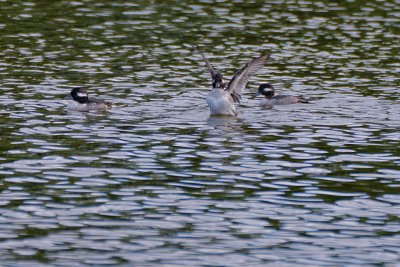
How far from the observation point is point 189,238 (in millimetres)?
17656

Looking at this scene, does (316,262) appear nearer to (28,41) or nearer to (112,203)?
(112,203)

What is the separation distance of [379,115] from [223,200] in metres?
9.69

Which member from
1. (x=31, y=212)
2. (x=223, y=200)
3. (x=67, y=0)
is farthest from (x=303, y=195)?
(x=67, y=0)

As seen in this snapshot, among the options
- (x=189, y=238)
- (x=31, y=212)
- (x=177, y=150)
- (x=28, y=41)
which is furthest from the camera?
(x=28, y=41)

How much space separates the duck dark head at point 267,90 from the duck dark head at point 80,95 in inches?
200

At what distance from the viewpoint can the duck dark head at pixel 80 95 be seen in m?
29.4

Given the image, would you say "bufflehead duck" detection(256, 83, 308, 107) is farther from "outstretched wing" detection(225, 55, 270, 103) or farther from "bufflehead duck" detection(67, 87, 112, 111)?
"bufflehead duck" detection(67, 87, 112, 111)

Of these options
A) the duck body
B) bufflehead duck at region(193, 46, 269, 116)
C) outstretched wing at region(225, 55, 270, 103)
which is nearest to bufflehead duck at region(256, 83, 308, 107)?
outstretched wing at region(225, 55, 270, 103)

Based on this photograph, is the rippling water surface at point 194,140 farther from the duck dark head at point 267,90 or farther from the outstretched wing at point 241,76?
the outstretched wing at point 241,76

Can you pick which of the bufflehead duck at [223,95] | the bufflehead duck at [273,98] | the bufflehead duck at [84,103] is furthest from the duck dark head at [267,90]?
the bufflehead duck at [84,103]

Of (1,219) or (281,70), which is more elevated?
(1,219)

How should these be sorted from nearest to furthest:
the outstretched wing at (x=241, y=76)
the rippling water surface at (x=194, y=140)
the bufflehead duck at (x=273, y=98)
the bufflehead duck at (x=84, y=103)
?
the rippling water surface at (x=194, y=140) → the bufflehead duck at (x=84, y=103) → the bufflehead duck at (x=273, y=98) → the outstretched wing at (x=241, y=76)

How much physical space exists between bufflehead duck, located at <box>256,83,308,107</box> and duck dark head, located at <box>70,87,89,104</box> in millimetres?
4896

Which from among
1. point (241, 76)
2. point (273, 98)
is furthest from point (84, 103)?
point (273, 98)
